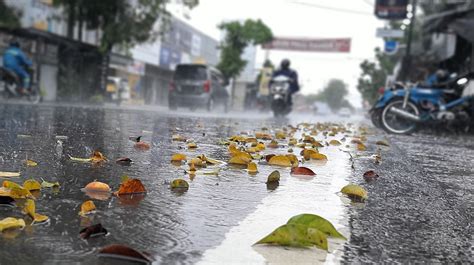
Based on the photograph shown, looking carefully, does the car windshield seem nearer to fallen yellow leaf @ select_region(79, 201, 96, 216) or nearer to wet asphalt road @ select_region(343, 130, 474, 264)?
wet asphalt road @ select_region(343, 130, 474, 264)

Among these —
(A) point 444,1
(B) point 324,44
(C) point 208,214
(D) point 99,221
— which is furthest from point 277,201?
(B) point 324,44

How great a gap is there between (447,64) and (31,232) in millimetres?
17247

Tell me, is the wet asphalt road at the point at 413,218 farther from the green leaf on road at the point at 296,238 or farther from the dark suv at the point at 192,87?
the dark suv at the point at 192,87

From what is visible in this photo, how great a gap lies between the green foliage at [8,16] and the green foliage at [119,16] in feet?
5.82

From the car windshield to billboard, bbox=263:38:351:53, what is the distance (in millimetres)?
31183

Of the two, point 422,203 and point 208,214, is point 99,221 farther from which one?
point 422,203

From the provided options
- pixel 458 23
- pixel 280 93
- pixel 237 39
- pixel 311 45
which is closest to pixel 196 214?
pixel 458 23

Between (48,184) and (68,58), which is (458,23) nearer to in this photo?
(48,184)

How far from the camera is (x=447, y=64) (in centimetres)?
1702

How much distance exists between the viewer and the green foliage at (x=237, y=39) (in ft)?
127

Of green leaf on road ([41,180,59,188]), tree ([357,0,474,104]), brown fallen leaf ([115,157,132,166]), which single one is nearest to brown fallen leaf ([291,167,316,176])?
brown fallen leaf ([115,157,132,166])

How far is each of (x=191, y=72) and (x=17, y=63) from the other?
6.86m

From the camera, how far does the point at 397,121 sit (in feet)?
31.5

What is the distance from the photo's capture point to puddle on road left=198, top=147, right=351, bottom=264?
1448 mm
